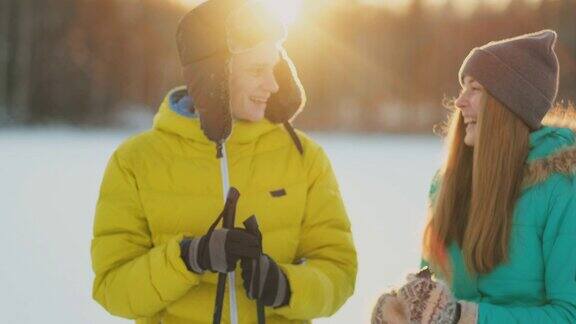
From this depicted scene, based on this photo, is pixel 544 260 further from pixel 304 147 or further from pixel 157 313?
pixel 157 313

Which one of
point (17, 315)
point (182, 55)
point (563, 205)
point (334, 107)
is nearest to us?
point (563, 205)

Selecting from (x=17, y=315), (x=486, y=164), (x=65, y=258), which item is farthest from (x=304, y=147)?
(x=65, y=258)

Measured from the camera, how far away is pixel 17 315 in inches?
178

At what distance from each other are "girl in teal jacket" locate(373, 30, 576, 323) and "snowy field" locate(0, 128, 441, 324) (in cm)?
18

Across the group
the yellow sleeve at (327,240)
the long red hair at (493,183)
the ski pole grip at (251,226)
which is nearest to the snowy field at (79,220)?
the yellow sleeve at (327,240)

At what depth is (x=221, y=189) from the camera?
247 centimetres

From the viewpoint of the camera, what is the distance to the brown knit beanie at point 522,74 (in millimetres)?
2266

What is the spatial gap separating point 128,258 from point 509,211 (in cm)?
96

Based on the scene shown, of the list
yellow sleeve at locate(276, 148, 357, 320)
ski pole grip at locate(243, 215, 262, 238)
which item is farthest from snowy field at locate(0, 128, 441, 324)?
ski pole grip at locate(243, 215, 262, 238)

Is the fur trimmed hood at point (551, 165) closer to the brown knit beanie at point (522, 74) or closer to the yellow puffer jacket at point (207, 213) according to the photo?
the brown knit beanie at point (522, 74)

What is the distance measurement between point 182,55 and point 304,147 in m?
0.41

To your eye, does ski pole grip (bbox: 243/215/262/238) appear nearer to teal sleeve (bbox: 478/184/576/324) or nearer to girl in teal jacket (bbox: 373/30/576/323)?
girl in teal jacket (bbox: 373/30/576/323)

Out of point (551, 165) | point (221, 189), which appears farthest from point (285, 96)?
point (551, 165)

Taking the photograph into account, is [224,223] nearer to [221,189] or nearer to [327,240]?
[221,189]
